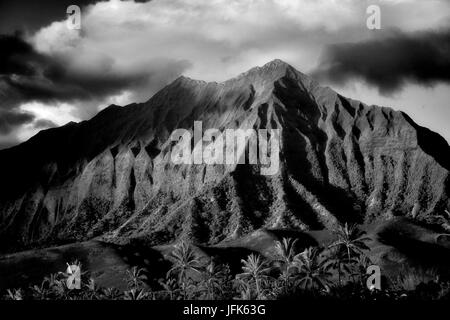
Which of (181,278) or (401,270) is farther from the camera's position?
(401,270)

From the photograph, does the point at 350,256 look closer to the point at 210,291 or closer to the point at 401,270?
the point at 210,291
